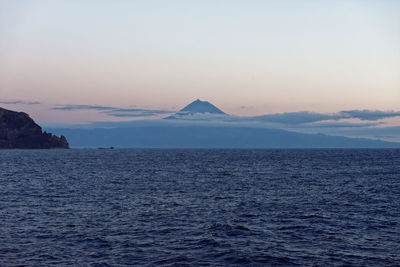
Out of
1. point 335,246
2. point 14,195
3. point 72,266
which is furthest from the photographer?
point 14,195

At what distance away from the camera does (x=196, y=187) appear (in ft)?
222

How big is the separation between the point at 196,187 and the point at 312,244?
1495 inches

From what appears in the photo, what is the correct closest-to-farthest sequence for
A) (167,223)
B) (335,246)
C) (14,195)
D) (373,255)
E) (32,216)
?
(373,255), (335,246), (167,223), (32,216), (14,195)

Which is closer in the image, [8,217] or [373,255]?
[373,255]

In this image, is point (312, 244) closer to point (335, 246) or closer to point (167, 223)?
point (335, 246)

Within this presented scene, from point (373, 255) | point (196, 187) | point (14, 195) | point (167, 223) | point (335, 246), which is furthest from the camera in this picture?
point (196, 187)

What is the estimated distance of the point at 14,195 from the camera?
182 feet

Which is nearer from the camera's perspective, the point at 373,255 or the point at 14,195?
the point at 373,255

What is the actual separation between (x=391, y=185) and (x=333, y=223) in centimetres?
3842

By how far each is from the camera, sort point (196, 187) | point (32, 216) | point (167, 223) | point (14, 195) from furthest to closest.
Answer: point (196, 187)
point (14, 195)
point (32, 216)
point (167, 223)

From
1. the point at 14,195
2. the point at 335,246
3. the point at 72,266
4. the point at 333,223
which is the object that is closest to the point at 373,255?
the point at 335,246

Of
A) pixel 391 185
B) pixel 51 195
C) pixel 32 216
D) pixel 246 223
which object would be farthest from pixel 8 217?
pixel 391 185

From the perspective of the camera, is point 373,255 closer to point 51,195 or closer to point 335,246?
point 335,246

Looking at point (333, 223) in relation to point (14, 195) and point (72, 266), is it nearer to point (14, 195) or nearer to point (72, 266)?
point (72, 266)
